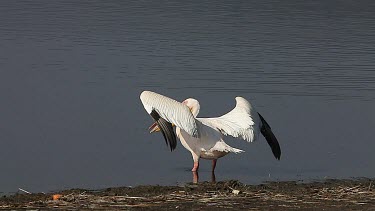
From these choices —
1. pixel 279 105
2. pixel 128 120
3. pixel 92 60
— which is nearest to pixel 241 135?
pixel 128 120

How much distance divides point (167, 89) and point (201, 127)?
147 inches

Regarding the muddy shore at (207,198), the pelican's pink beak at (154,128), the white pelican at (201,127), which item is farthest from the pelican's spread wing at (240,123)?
the muddy shore at (207,198)

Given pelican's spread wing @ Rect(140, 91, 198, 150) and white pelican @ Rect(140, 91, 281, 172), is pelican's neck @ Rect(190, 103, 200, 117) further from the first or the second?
pelican's spread wing @ Rect(140, 91, 198, 150)

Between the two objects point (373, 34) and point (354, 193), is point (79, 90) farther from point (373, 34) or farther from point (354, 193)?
point (373, 34)

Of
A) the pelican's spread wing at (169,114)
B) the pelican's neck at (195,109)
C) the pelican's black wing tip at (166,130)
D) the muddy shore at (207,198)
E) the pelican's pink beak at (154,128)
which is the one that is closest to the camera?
the muddy shore at (207,198)

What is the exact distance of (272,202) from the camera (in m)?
7.76

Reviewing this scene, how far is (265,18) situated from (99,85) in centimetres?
1100

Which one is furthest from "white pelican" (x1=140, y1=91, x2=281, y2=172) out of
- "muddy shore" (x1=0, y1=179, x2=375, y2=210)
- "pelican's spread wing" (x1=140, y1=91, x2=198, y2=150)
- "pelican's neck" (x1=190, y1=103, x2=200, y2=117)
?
"muddy shore" (x1=0, y1=179, x2=375, y2=210)

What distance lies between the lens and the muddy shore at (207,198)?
742 cm

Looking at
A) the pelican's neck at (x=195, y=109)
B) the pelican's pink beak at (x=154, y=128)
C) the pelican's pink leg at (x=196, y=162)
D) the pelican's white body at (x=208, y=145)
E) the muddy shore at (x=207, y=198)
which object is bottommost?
the muddy shore at (x=207, y=198)

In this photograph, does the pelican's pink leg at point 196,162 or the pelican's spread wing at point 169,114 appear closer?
the pelican's spread wing at point 169,114

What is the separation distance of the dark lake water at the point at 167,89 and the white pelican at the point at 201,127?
0.25 meters

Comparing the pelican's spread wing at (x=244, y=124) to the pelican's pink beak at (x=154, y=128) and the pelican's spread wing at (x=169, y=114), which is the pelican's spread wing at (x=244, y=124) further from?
the pelican's pink beak at (x=154, y=128)

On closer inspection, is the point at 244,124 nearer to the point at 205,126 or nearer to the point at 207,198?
the point at 205,126
